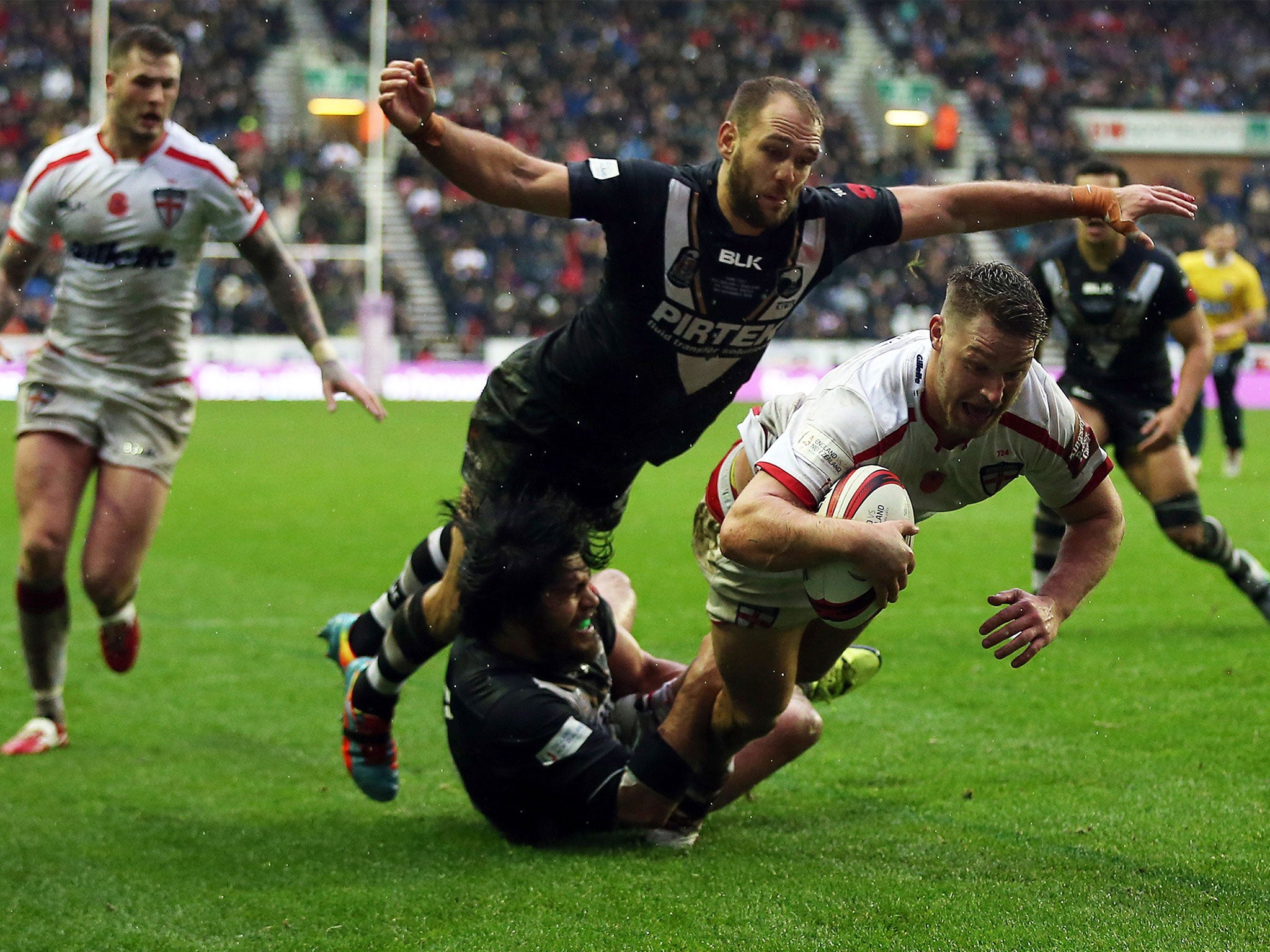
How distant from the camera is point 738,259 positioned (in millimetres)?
4863

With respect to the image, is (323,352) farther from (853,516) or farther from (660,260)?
(853,516)

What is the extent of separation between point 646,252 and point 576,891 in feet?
6.47

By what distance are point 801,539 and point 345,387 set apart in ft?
9.40

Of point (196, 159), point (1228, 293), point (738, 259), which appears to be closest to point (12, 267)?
point (196, 159)

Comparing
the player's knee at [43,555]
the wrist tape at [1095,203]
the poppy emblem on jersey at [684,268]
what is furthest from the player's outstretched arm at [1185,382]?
the player's knee at [43,555]

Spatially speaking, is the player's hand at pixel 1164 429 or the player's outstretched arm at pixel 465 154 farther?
the player's hand at pixel 1164 429

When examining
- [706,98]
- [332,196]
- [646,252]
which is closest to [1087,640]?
[646,252]

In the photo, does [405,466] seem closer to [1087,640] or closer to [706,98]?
[1087,640]

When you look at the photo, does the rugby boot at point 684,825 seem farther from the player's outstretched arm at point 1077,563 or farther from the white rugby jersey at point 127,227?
the white rugby jersey at point 127,227

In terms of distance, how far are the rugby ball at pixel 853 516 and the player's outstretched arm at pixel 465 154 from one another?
50.8 inches

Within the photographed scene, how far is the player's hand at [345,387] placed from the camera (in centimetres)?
587

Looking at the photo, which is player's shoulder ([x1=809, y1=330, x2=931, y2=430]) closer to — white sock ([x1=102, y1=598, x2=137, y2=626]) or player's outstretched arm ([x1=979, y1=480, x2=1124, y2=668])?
player's outstretched arm ([x1=979, y1=480, x2=1124, y2=668])

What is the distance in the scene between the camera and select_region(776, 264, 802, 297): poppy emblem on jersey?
4945 mm

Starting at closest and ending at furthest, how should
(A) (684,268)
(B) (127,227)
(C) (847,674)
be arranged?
(A) (684,268)
(C) (847,674)
(B) (127,227)
